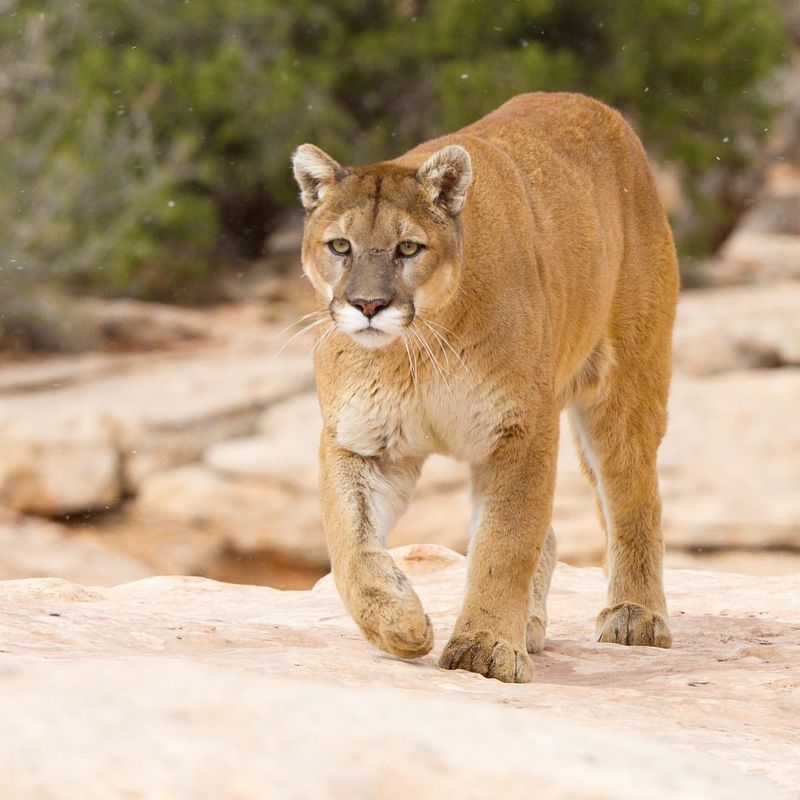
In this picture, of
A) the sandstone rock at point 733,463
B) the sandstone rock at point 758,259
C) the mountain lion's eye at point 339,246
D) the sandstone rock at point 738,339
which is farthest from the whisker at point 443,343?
the sandstone rock at point 758,259

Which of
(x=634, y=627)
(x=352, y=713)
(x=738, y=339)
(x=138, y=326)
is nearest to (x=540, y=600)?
(x=634, y=627)

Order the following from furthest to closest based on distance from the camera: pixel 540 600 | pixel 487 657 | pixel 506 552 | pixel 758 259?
pixel 758 259 < pixel 540 600 < pixel 506 552 < pixel 487 657

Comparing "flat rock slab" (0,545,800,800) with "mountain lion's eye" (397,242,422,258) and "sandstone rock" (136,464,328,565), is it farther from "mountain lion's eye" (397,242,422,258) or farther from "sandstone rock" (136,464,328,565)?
"sandstone rock" (136,464,328,565)

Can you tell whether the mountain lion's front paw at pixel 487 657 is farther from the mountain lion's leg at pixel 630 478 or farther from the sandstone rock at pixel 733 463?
the sandstone rock at pixel 733 463

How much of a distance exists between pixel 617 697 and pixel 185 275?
15.1m

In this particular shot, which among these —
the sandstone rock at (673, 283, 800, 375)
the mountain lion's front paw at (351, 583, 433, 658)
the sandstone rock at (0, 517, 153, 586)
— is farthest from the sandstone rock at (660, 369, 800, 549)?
the mountain lion's front paw at (351, 583, 433, 658)

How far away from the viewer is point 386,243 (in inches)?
182

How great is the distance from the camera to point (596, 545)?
10453 millimetres

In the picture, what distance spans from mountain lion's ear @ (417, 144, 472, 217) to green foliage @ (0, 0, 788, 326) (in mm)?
12508

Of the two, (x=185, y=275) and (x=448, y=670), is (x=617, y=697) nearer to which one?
(x=448, y=670)

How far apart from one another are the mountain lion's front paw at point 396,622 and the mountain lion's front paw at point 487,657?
112mm

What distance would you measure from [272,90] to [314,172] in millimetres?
13980

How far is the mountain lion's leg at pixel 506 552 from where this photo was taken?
442cm

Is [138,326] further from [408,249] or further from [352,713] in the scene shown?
[352,713]
